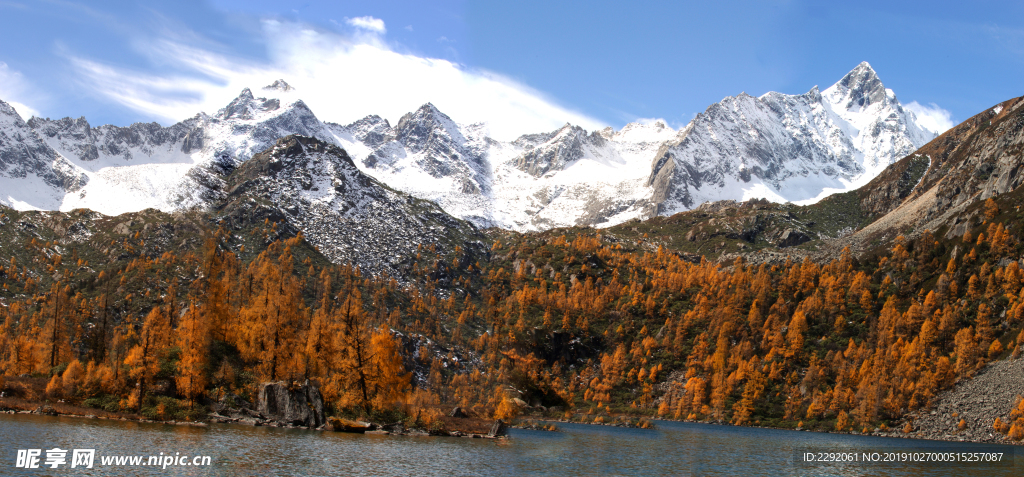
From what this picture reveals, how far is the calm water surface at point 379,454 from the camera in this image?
49.0 m

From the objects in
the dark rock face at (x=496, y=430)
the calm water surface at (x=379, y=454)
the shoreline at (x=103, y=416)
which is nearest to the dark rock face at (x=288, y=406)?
the shoreline at (x=103, y=416)

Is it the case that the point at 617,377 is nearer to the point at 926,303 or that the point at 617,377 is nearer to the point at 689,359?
the point at 689,359

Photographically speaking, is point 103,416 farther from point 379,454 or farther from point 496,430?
point 496,430

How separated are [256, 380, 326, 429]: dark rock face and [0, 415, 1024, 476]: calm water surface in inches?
225

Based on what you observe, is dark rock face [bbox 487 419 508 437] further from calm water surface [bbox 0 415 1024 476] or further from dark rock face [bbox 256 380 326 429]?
dark rock face [bbox 256 380 326 429]

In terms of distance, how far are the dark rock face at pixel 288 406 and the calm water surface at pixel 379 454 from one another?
5714mm

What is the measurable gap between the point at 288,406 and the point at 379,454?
22.2m

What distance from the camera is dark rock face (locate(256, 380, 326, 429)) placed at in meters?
76.1

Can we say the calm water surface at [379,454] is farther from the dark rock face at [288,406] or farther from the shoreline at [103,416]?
the dark rock face at [288,406]

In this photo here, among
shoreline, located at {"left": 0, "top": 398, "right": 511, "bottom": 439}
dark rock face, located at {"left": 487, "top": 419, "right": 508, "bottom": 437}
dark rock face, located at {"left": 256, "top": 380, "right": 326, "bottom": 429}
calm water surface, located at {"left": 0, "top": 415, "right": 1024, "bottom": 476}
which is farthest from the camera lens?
dark rock face, located at {"left": 487, "top": 419, "right": 508, "bottom": 437}

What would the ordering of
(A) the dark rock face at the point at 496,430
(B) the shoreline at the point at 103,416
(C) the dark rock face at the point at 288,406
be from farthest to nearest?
1. (A) the dark rock face at the point at 496,430
2. (C) the dark rock face at the point at 288,406
3. (B) the shoreline at the point at 103,416

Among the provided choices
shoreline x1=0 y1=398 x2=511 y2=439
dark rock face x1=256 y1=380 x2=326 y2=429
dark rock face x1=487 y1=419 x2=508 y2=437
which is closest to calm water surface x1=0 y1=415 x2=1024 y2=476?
shoreline x1=0 y1=398 x2=511 y2=439

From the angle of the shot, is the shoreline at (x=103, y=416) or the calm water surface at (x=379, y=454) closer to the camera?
the calm water surface at (x=379, y=454)

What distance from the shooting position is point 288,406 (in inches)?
3012
